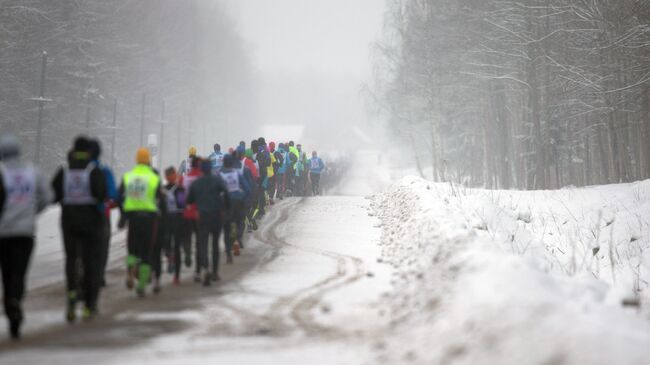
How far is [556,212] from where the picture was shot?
19.0 m

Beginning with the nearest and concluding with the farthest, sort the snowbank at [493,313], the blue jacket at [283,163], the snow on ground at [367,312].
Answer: the snowbank at [493,313], the snow on ground at [367,312], the blue jacket at [283,163]

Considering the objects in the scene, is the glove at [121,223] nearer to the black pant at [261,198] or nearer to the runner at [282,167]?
the black pant at [261,198]

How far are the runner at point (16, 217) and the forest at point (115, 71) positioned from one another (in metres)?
21.0

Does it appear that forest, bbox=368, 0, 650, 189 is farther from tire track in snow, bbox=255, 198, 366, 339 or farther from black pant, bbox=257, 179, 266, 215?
tire track in snow, bbox=255, 198, 366, 339

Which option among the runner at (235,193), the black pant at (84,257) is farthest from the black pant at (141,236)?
the runner at (235,193)

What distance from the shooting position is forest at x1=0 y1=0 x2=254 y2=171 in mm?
31156

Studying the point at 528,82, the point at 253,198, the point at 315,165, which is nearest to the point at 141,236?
the point at 253,198

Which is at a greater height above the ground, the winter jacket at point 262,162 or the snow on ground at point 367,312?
the winter jacket at point 262,162

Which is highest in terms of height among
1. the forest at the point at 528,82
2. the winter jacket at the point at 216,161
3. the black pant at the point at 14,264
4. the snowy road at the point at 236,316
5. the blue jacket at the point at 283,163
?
the forest at the point at 528,82

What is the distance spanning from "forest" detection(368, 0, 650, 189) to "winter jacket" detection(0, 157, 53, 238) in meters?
15.5

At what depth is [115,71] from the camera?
44.8 meters

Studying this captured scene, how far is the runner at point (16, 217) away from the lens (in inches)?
255

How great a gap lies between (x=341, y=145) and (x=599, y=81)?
11942 cm

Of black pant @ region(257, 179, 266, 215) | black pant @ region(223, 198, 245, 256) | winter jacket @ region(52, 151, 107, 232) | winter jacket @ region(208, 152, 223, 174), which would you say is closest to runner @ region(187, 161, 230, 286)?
black pant @ region(223, 198, 245, 256)
